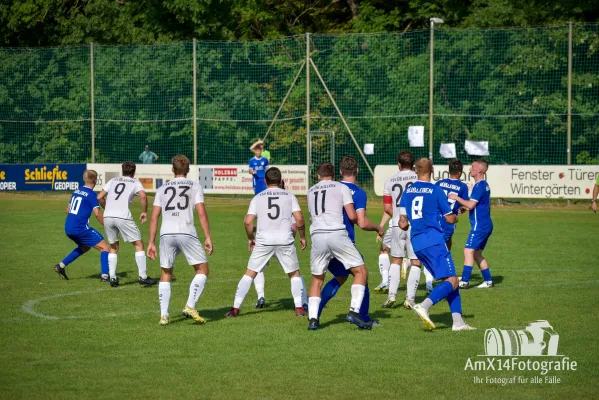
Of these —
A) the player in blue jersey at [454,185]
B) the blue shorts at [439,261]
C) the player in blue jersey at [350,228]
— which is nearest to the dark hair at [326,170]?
the player in blue jersey at [350,228]

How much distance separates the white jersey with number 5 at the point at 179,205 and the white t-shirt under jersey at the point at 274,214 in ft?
2.47

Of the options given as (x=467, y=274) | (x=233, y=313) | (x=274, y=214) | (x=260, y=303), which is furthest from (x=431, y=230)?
(x=467, y=274)

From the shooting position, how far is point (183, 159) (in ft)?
36.8

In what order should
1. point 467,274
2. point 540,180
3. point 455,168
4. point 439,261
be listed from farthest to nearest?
1. point 540,180
2. point 467,274
3. point 455,168
4. point 439,261

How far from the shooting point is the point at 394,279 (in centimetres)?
1285

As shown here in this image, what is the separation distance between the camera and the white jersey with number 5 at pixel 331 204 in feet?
35.6

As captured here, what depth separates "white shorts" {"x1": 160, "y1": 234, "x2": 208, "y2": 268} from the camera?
11.1 m

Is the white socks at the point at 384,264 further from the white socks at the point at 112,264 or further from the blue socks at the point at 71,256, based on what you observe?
the blue socks at the point at 71,256

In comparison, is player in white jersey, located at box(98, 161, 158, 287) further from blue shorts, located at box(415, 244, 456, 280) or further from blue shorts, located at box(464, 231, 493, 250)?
blue shorts, located at box(415, 244, 456, 280)

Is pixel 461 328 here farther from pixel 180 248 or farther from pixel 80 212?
pixel 80 212

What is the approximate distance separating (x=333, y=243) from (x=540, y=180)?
20324mm

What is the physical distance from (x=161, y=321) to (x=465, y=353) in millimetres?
3866

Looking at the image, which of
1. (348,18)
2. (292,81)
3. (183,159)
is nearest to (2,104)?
(292,81)

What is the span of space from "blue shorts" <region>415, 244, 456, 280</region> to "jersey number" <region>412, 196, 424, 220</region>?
1.35 feet
